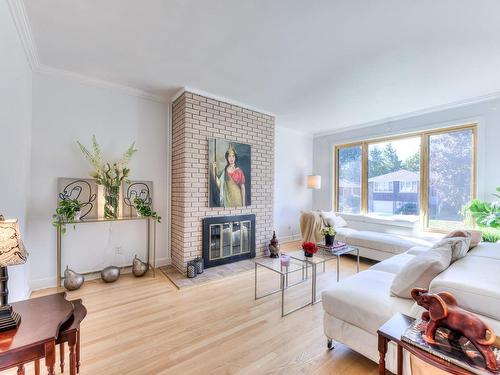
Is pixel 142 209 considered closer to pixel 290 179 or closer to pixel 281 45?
pixel 281 45

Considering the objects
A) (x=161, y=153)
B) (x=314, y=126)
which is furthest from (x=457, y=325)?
(x=314, y=126)

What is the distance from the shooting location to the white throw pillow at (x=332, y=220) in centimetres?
436

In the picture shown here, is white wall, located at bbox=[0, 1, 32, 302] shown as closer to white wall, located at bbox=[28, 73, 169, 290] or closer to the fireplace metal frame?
white wall, located at bbox=[28, 73, 169, 290]

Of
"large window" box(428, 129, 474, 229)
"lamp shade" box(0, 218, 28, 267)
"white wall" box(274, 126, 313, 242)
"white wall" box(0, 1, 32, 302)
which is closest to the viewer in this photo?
"lamp shade" box(0, 218, 28, 267)

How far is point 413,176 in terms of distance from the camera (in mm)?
4352

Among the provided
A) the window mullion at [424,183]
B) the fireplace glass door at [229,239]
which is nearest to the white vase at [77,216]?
the fireplace glass door at [229,239]

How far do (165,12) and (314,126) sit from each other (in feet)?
13.2

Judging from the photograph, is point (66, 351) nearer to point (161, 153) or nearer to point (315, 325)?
point (315, 325)

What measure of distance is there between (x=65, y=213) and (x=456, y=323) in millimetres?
3398

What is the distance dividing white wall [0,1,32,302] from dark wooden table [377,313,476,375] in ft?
8.74

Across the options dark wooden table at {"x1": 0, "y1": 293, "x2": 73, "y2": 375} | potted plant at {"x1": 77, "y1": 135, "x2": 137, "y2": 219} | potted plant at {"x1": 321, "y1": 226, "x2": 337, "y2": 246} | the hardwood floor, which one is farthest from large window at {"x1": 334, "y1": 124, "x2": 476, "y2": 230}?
dark wooden table at {"x1": 0, "y1": 293, "x2": 73, "y2": 375}

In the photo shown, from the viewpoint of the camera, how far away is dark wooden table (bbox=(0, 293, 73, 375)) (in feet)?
3.22

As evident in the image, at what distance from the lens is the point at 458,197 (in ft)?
12.5

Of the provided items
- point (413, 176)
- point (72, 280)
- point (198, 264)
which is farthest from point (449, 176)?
point (72, 280)
